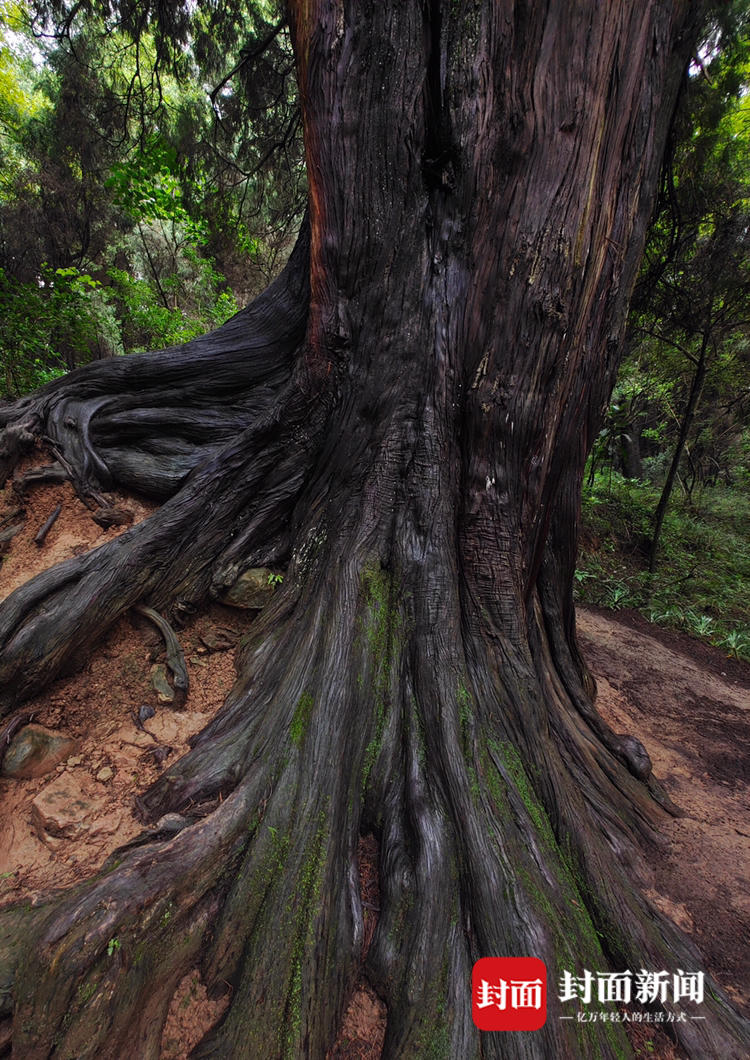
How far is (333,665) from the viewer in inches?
67.4

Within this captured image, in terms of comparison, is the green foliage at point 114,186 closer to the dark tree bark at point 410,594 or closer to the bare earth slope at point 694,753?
the dark tree bark at point 410,594

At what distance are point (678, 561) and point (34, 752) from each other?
8.25 metres

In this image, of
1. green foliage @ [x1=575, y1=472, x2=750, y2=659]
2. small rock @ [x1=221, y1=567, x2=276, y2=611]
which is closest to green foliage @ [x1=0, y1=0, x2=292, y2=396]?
small rock @ [x1=221, y1=567, x2=276, y2=611]

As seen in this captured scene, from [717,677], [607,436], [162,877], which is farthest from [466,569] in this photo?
[607,436]

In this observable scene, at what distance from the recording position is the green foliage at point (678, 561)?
556cm

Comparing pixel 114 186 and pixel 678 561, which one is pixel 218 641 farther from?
pixel 678 561

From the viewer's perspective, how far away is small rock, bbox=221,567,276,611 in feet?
7.36

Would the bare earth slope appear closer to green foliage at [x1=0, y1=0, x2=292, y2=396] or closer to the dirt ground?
the dirt ground

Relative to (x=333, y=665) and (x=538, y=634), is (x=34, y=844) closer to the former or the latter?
(x=333, y=665)

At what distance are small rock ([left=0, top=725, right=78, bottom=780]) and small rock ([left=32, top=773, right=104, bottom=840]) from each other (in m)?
0.09

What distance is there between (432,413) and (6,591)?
228cm

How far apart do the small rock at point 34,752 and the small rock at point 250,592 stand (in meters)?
0.86

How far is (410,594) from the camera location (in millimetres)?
1855

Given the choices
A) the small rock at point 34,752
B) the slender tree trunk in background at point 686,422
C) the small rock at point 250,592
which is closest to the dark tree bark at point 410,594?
the small rock at point 250,592
